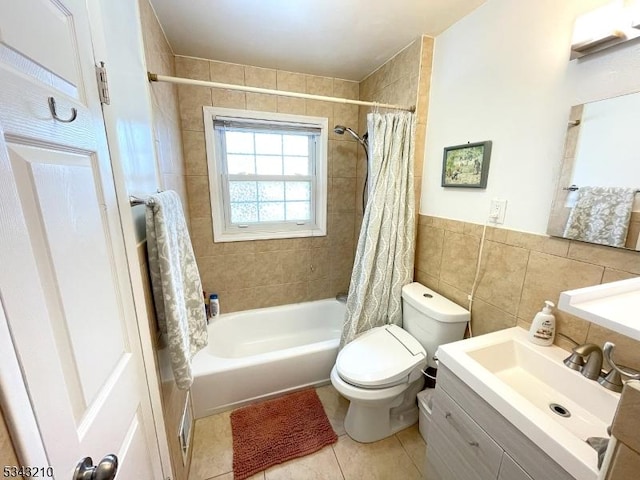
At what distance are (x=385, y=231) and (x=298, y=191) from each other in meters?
0.98

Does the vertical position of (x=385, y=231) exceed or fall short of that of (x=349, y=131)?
it falls short

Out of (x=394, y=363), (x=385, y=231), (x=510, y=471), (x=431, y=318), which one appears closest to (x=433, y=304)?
(x=431, y=318)

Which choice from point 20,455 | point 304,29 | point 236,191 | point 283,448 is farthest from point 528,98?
point 283,448

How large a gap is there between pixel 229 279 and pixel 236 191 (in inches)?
29.6

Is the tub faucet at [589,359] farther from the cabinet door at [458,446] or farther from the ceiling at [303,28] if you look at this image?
the ceiling at [303,28]

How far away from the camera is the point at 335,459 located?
4.68 feet

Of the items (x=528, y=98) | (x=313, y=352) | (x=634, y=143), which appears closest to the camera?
(x=634, y=143)

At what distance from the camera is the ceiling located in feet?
4.23

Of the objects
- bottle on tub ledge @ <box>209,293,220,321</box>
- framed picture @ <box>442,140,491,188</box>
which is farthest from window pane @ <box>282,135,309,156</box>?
bottle on tub ledge @ <box>209,293,220,321</box>

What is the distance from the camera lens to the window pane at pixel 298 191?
7.59 ft

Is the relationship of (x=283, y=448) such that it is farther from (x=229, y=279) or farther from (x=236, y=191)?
(x=236, y=191)

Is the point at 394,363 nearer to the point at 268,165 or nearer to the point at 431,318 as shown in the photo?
the point at 431,318

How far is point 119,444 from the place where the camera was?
668 millimetres

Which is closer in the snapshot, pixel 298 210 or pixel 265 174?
pixel 265 174
